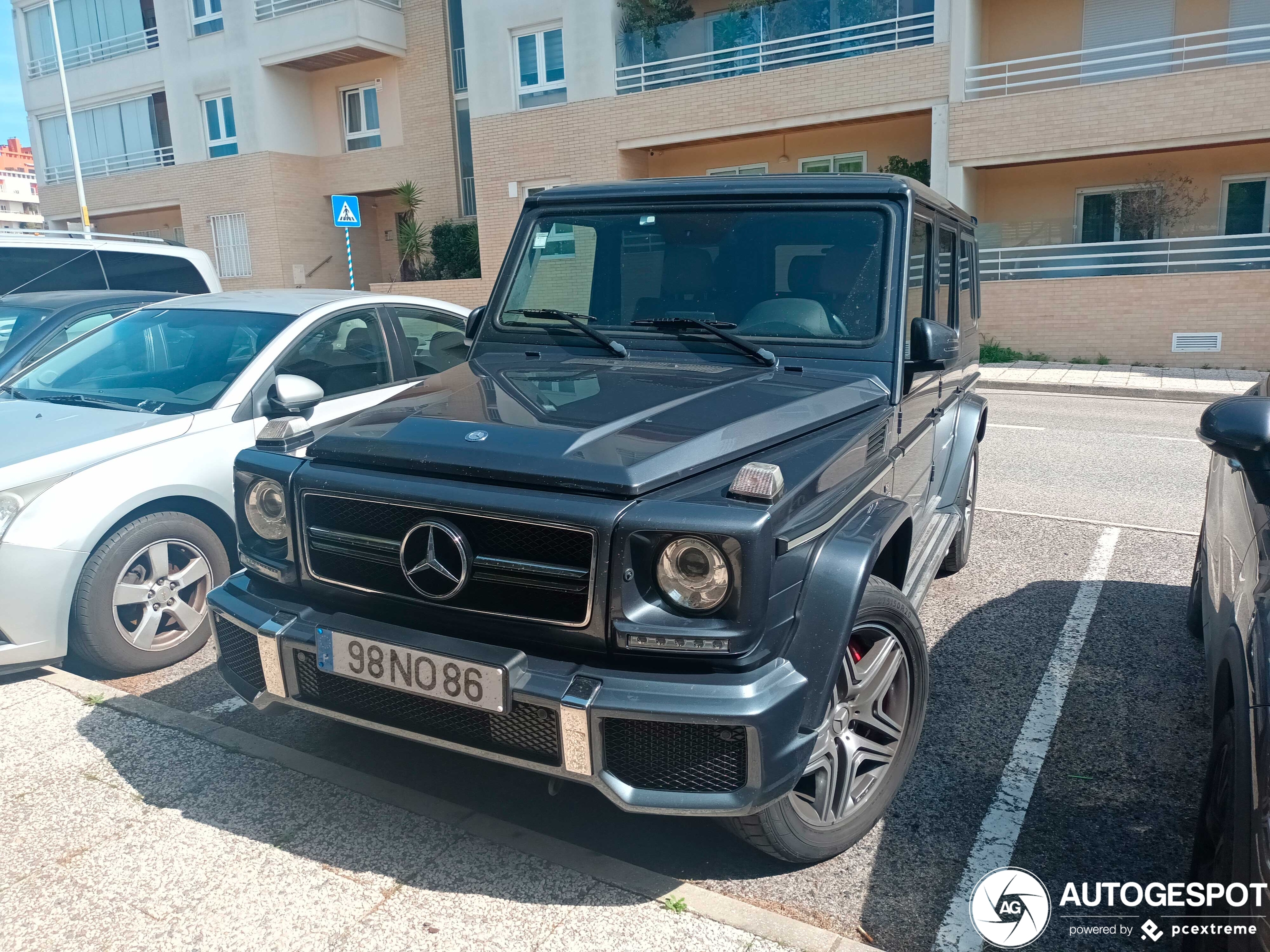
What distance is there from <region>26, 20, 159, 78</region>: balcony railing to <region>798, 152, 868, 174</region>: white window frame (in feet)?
63.9

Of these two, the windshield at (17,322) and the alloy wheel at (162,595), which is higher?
the windshield at (17,322)

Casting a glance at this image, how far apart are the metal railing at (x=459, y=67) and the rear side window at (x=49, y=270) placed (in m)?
18.4

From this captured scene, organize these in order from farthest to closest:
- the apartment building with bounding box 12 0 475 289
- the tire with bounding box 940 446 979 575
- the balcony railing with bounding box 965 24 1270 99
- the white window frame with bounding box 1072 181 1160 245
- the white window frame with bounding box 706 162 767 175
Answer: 1. the apartment building with bounding box 12 0 475 289
2. the white window frame with bounding box 706 162 767 175
3. the white window frame with bounding box 1072 181 1160 245
4. the balcony railing with bounding box 965 24 1270 99
5. the tire with bounding box 940 446 979 575

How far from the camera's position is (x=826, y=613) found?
8.21ft

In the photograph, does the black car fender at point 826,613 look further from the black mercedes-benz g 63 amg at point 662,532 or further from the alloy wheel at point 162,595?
the alloy wheel at point 162,595

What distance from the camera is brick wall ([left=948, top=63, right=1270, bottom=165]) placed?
1497 cm

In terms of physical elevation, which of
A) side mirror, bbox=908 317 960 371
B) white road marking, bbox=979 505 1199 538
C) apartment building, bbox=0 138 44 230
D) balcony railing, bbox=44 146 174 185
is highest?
apartment building, bbox=0 138 44 230

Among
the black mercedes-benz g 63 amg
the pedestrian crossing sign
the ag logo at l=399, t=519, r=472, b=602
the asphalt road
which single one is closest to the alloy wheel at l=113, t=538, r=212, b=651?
the asphalt road

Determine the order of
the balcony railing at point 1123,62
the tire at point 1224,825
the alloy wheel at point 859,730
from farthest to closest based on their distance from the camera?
the balcony railing at point 1123,62 → the alloy wheel at point 859,730 → the tire at point 1224,825

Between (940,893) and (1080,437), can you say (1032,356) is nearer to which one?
(1080,437)

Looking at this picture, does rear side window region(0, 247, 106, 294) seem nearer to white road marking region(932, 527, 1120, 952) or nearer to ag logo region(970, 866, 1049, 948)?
white road marking region(932, 527, 1120, 952)

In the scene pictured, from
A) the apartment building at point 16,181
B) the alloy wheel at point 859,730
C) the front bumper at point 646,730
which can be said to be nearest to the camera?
the front bumper at point 646,730

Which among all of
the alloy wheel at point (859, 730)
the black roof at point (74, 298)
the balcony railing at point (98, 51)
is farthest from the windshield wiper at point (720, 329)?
the balcony railing at point (98, 51)

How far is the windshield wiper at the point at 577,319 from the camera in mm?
3695
